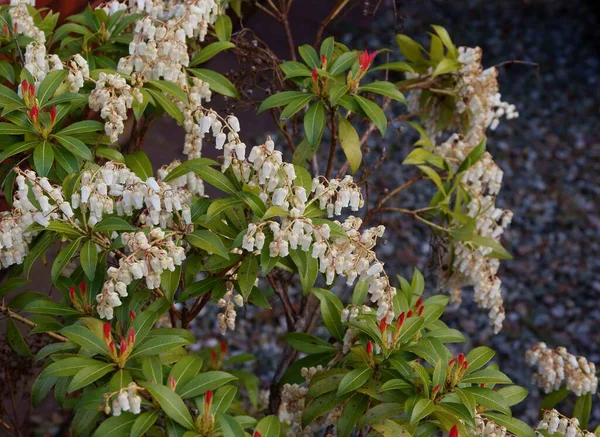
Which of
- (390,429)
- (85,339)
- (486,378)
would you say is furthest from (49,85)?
(486,378)

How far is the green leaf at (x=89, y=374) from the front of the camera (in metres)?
1.67

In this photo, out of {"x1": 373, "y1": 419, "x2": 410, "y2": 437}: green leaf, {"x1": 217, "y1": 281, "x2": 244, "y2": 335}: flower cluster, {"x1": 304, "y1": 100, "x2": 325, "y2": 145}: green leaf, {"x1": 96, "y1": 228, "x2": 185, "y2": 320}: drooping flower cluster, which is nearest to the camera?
{"x1": 96, "y1": 228, "x2": 185, "y2": 320}: drooping flower cluster

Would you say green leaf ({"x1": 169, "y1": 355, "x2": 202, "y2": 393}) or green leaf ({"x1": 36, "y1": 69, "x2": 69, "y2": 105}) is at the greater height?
green leaf ({"x1": 36, "y1": 69, "x2": 69, "y2": 105})

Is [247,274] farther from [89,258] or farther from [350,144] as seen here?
[350,144]

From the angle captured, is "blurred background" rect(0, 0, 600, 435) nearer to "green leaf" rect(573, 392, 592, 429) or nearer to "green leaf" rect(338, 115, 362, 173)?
"green leaf" rect(338, 115, 362, 173)

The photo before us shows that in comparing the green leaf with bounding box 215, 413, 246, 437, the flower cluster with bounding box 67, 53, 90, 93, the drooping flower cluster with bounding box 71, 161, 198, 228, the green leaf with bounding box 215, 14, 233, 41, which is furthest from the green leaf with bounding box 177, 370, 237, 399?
the green leaf with bounding box 215, 14, 233, 41

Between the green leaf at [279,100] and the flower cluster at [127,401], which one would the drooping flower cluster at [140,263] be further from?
the green leaf at [279,100]

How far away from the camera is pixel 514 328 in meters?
4.13

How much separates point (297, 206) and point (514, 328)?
263 cm

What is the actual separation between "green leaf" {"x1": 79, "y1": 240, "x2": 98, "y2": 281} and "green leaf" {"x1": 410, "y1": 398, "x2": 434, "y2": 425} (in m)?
0.76

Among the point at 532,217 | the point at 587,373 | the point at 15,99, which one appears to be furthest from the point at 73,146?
the point at 532,217

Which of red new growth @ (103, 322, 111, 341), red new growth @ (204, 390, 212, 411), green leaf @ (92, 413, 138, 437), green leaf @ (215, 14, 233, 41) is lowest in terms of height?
green leaf @ (92, 413, 138, 437)

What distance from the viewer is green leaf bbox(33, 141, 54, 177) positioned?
1857 mm

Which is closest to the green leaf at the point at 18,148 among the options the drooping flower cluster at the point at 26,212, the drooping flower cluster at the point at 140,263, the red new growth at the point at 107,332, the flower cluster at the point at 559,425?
the drooping flower cluster at the point at 26,212
